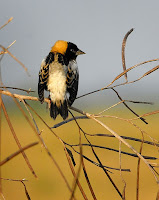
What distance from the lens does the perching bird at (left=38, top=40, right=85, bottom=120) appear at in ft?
8.50

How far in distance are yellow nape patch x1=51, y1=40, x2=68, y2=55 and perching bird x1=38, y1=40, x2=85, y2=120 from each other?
86mm

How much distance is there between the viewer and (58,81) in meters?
2.65

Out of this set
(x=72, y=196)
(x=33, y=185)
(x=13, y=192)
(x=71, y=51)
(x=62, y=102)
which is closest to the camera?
(x=72, y=196)

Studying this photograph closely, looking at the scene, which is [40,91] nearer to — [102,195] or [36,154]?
[102,195]

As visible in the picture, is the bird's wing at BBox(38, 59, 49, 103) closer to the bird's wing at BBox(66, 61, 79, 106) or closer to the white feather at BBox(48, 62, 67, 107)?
the white feather at BBox(48, 62, 67, 107)

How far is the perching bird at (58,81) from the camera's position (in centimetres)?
259

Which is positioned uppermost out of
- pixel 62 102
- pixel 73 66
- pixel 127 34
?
pixel 127 34

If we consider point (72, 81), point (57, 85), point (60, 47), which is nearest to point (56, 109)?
point (57, 85)

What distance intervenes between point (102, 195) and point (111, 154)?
226 inches

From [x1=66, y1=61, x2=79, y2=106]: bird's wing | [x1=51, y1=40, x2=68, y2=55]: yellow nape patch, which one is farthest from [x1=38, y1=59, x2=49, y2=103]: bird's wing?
[x1=51, y1=40, x2=68, y2=55]: yellow nape patch

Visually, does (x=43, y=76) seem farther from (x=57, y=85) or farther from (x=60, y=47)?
(x=60, y=47)

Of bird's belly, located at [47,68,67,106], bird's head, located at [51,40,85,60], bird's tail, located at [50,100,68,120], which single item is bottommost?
bird's tail, located at [50,100,68,120]

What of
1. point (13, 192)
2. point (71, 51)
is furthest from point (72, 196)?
point (13, 192)

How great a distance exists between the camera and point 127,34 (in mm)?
1481
